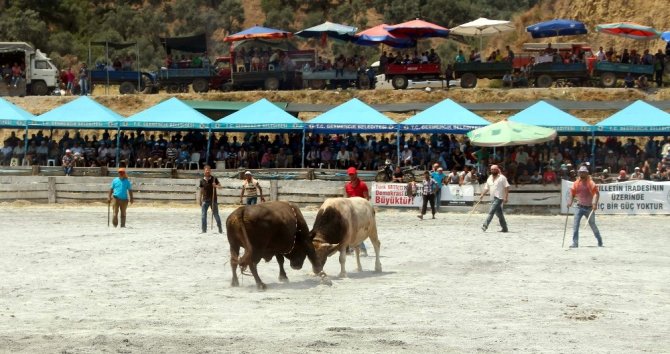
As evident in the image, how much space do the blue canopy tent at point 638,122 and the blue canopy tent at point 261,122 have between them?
8.90 m

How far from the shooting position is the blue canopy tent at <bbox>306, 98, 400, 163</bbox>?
34062 mm

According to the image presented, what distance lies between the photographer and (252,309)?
14812 millimetres

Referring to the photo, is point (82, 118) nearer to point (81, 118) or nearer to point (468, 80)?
point (81, 118)

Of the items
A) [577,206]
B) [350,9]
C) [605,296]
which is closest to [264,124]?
[577,206]

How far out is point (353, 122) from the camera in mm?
34312

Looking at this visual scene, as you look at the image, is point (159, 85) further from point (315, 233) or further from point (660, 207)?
point (315, 233)

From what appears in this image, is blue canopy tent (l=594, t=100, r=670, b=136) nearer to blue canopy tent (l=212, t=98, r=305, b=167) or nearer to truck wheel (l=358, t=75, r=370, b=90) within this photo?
blue canopy tent (l=212, t=98, r=305, b=167)

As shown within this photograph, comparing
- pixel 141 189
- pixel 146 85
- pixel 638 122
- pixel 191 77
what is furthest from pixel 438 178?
pixel 146 85

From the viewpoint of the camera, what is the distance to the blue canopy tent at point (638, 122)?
32.5 metres

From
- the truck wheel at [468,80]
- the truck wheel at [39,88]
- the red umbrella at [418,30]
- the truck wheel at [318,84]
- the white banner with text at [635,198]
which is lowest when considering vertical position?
the white banner with text at [635,198]

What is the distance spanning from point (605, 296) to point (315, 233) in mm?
4422

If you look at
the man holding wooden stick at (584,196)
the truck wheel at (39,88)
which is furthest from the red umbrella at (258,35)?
the man holding wooden stick at (584,196)

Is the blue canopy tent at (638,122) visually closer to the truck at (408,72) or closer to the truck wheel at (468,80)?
the truck wheel at (468,80)

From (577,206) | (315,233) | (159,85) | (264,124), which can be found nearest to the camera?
(315,233)
